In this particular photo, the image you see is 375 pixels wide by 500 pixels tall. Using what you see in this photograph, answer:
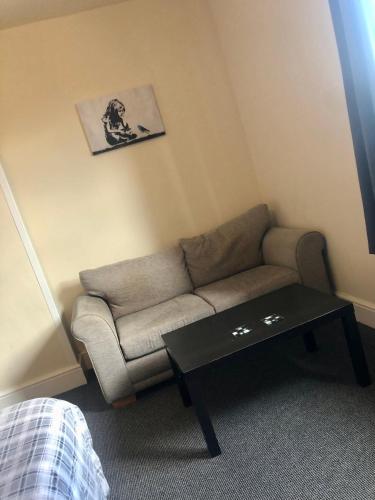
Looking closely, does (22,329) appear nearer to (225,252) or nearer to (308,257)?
(225,252)

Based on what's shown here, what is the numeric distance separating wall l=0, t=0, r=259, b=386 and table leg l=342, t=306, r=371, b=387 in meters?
1.61

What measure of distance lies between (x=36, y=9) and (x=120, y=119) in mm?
868

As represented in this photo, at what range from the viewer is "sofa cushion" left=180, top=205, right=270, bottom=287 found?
3020 millimetres

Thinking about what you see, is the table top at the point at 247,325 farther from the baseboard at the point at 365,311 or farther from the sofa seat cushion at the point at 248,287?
the baseboard at the point at 365,311

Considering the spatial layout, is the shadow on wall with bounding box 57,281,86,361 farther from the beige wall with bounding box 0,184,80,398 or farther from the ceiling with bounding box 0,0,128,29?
the ceiling with bounding box 0,0,128,29

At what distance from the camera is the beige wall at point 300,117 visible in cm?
224

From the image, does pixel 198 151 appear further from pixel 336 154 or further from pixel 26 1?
pixel 26 1

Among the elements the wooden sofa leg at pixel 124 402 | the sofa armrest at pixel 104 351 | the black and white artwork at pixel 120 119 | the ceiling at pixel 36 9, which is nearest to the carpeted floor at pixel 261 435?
the wooden sofa leg at pixel 124 402

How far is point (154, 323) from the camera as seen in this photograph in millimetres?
2514

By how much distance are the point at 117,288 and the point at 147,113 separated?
135cm

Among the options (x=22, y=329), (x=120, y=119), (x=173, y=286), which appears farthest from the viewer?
(x=120, y=119)

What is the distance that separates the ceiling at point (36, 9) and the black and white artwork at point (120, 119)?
2.00ft

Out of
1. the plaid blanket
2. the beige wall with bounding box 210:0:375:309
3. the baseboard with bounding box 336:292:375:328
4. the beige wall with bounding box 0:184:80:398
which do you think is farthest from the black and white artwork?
the plaid blanket

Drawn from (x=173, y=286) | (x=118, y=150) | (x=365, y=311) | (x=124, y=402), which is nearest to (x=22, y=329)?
(x=124, y=402)
